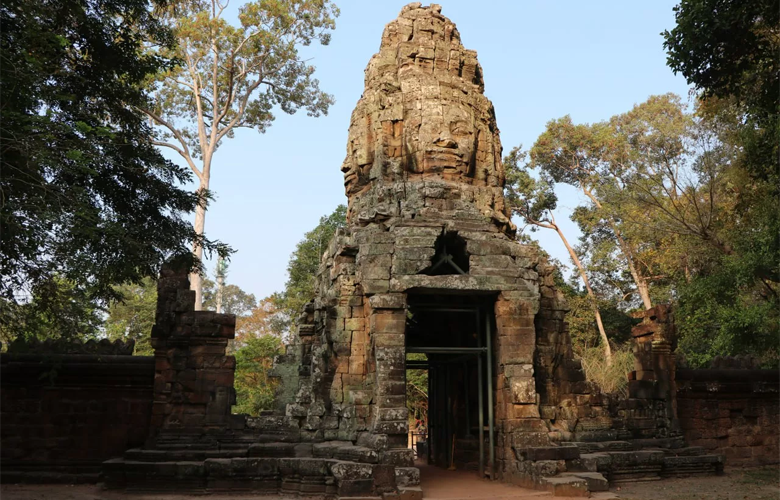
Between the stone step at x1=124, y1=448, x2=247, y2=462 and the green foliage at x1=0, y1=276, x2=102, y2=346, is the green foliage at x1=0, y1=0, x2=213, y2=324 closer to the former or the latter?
the green foliage at x1=0, y1=276, x2=102, y2=346

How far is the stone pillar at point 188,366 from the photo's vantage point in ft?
32.3

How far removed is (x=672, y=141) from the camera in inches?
1086

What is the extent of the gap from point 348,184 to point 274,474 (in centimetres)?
Result: 559

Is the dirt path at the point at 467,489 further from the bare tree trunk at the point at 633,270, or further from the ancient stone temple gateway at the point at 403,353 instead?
the bare tree trunk at the point at 633,270

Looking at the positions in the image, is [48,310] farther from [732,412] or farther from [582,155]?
[582,155]

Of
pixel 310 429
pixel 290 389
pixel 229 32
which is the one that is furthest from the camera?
pixel 229 32

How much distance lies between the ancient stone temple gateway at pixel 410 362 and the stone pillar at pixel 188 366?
2 cm

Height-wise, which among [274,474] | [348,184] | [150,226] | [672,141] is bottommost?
[274,474]

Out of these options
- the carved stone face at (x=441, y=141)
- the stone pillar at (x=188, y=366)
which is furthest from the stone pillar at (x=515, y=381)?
the stone pillar at (x=188, y=366)

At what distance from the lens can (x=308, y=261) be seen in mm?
25922

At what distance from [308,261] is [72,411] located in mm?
15947

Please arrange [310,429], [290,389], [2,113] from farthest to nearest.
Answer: [290,389] → [310,429] → [2,113]

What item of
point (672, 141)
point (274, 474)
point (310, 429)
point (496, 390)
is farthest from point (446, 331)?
point (672, 141)

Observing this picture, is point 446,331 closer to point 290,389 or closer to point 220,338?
point 290,389
